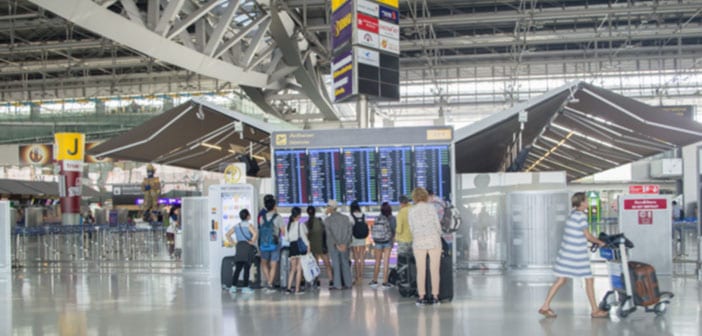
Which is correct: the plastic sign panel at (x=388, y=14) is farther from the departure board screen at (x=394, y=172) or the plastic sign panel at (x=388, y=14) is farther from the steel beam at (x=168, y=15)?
the steel beam at (x=168, y=15)

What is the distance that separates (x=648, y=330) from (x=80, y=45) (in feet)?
90.8

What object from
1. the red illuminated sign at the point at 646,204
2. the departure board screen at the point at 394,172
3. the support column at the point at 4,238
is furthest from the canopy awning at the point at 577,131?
the support column at the point at 4,238

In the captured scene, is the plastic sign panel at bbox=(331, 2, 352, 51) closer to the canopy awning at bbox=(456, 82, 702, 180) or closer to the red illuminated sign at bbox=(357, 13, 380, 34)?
the red illuminated sign at bbox=(357, 13, 380, 34)

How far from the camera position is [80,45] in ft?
97.1

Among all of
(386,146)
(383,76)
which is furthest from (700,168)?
(383,76)

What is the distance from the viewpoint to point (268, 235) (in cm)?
1031

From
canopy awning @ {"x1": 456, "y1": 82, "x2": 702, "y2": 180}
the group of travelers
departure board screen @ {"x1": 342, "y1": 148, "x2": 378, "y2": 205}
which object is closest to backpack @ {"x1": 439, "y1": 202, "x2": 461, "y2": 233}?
the group of travelers

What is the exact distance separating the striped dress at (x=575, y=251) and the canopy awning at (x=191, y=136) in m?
7.32

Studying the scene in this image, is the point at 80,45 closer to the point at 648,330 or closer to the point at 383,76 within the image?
the point at 383,76

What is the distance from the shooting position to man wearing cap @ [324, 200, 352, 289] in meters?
10.4

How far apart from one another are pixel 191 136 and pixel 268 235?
22.4ft

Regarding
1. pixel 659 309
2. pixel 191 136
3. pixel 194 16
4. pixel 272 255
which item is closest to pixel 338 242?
pixel 272 255

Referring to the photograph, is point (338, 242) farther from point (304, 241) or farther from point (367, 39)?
point (367, 39)

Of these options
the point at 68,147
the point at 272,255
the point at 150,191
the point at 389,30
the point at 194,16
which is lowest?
the point at 272,255
